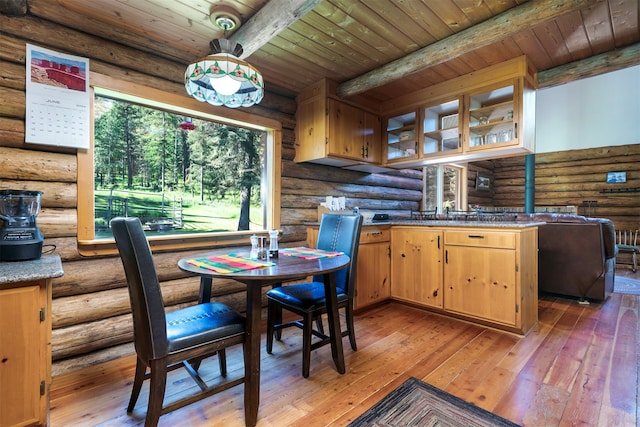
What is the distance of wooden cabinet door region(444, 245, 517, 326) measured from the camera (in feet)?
8.16

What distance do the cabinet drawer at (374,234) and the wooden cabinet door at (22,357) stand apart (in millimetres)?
2352

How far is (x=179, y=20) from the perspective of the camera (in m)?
2.05

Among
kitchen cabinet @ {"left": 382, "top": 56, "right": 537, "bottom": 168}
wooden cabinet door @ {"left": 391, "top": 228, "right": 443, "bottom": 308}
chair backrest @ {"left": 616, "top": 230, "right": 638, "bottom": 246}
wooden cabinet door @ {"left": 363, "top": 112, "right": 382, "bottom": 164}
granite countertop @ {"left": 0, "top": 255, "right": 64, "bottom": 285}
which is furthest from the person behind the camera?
chair backrest @ {"left": 616, "top": 230, "right": 638, "bottom": 246}

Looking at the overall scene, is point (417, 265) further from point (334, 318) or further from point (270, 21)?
point (270, 21)

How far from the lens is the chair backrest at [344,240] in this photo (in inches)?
84.9

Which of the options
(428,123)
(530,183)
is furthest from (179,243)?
(530,183)

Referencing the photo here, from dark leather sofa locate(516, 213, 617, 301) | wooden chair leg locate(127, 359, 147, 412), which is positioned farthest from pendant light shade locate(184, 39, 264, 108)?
dark leather sofa locate(516, 213, 617, 301)

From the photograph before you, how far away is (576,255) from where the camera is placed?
132 inches

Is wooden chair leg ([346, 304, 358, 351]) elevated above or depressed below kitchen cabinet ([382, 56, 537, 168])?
below

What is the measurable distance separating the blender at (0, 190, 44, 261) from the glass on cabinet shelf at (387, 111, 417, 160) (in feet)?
10.7

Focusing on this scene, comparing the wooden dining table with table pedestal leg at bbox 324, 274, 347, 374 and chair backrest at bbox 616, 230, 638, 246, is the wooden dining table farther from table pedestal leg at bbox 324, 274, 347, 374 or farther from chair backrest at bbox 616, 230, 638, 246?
chair backrest at bbox 616, 230, 638, 246

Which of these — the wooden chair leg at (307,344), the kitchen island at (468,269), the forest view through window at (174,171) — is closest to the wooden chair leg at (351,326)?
the wooden chair leg at (307,344)

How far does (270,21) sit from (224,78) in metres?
0.56

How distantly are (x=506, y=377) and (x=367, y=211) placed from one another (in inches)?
95.4
